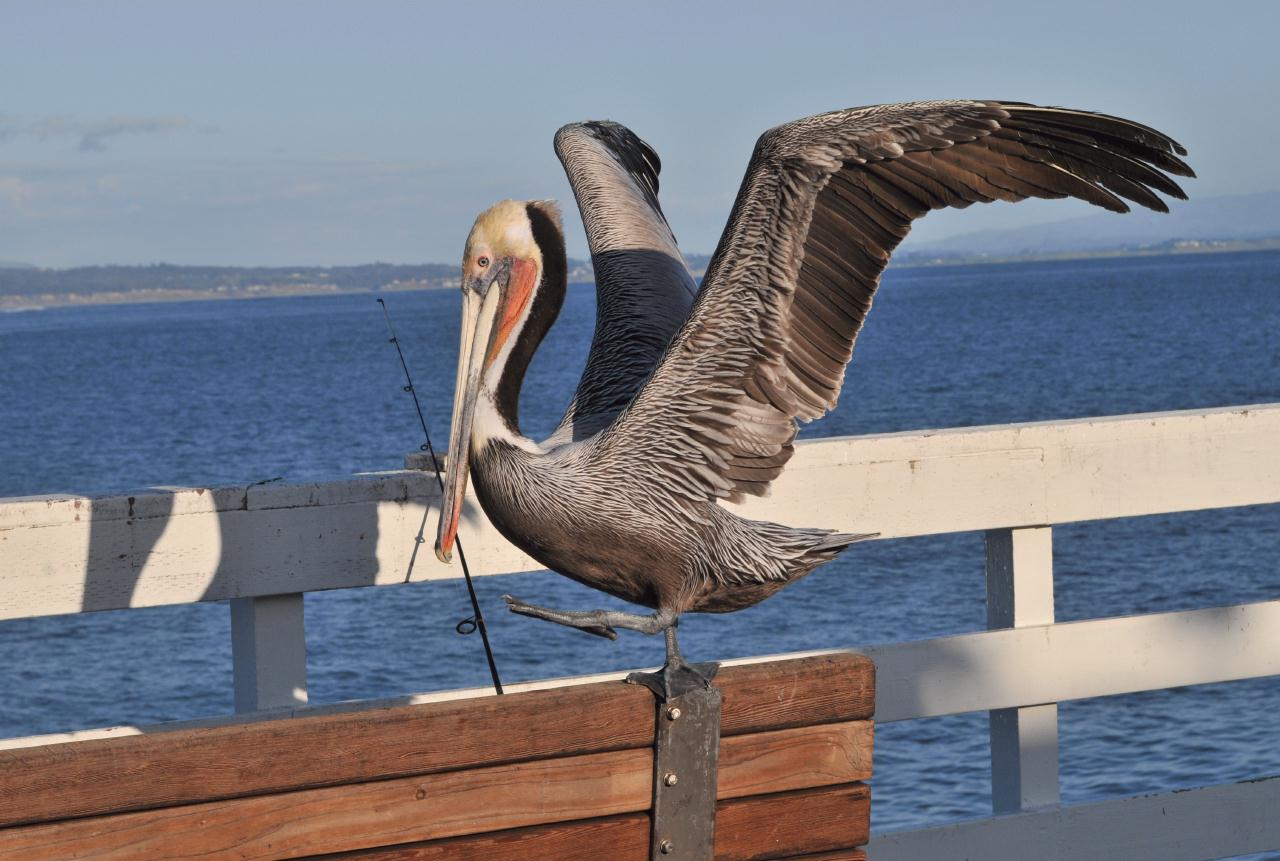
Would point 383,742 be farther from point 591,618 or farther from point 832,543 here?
point 832,543

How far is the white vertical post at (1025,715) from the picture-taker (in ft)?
12.0

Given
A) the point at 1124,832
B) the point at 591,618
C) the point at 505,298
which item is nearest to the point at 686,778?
the point at 591,618

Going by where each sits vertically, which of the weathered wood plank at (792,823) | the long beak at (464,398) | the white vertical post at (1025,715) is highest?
the long beak at (464,398)

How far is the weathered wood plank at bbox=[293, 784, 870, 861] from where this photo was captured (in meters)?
2.06

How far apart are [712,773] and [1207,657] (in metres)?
2.04

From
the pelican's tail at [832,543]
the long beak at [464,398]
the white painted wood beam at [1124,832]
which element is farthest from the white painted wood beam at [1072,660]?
the long beak at [464,398]

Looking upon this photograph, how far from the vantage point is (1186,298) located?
110 meters

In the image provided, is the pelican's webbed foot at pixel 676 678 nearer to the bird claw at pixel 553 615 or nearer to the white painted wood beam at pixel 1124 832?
the bird claw at pixel 553 615

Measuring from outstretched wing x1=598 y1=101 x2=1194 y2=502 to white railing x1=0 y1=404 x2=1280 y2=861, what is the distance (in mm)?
431

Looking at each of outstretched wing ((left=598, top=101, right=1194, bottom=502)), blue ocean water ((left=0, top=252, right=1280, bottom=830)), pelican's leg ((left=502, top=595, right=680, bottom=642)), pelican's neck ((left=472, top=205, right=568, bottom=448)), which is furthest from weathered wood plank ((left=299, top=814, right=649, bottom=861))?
blue ocean water ((left=0, top=252, right=1280, bottom=830))

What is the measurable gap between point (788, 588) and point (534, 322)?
11008 mm

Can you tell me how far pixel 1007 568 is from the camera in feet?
12.1

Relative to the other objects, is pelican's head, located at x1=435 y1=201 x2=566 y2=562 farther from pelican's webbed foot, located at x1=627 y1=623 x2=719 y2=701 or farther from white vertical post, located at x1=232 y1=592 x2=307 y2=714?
pelican's webbed foot, located at x1=627 y1=623 x2=719 y2=701

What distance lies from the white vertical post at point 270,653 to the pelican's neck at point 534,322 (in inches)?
21.4
